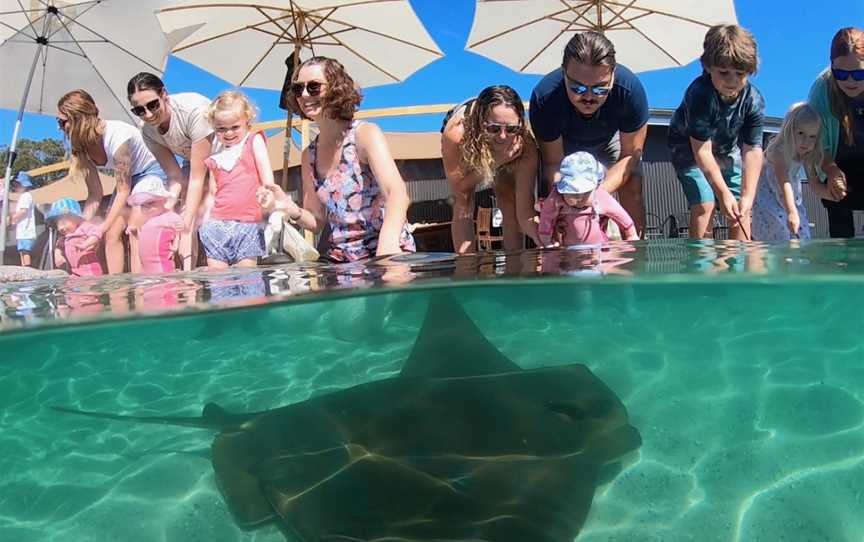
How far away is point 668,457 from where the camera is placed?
267 cm

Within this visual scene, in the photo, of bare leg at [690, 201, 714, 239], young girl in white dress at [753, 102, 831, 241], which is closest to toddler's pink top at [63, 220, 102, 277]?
bare leg at [690, 201, 714, 239]

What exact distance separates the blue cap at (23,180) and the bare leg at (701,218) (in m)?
6.56

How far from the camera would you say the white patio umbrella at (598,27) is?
7.96 metres

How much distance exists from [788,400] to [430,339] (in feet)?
5.24

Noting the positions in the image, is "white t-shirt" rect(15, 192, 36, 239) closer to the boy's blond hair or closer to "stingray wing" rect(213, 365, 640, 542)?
"stingray wing" rect(213, 365, 640, 542)

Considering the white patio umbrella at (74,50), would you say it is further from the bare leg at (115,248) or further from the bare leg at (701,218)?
the bare leg at (701,218)

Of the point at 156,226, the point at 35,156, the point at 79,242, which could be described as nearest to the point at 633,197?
the point at 156,226

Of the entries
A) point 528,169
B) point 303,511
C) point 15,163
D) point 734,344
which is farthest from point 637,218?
point 15,163

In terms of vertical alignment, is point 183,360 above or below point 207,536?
above

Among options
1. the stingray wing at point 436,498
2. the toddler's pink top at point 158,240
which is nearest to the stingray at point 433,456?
the stingray wing at point 436,498

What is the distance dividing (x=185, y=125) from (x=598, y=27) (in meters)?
5.34

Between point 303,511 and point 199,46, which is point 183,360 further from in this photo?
point 199,46

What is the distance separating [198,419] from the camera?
2.97m

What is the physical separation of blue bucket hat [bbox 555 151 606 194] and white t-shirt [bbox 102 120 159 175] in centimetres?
338
